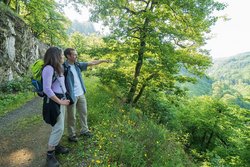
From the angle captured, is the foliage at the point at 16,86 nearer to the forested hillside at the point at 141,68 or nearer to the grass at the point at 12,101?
the forested hillside at the point at 141,68


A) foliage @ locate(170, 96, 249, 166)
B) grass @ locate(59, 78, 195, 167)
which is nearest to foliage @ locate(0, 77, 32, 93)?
grass @ locate(59, 78, 195, 167)

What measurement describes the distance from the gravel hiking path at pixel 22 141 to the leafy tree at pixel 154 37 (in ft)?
12.9

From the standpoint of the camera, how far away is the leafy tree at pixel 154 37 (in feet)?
29.4

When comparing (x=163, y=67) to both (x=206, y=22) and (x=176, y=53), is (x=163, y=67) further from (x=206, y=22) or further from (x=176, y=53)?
(x=206, y=22)

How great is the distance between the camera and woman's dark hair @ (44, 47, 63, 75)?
13.4 ft

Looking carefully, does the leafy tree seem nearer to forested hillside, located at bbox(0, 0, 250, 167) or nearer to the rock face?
forested hillside, located at bbox(0, 0, 250, 167)

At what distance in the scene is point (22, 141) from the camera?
20.0 feet

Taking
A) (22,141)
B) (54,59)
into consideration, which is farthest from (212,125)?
(54,59)

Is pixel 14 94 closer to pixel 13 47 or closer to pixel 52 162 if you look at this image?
pixel 13 47

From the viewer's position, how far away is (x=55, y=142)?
4477 millimetres

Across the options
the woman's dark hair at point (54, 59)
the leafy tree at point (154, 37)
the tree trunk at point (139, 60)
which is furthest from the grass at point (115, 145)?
the leafy tree at point (154, 37)

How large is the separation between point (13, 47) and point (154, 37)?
9.03m

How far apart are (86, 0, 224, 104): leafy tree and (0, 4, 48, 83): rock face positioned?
5.57 m

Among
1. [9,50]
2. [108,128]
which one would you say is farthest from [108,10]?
[9,50]
